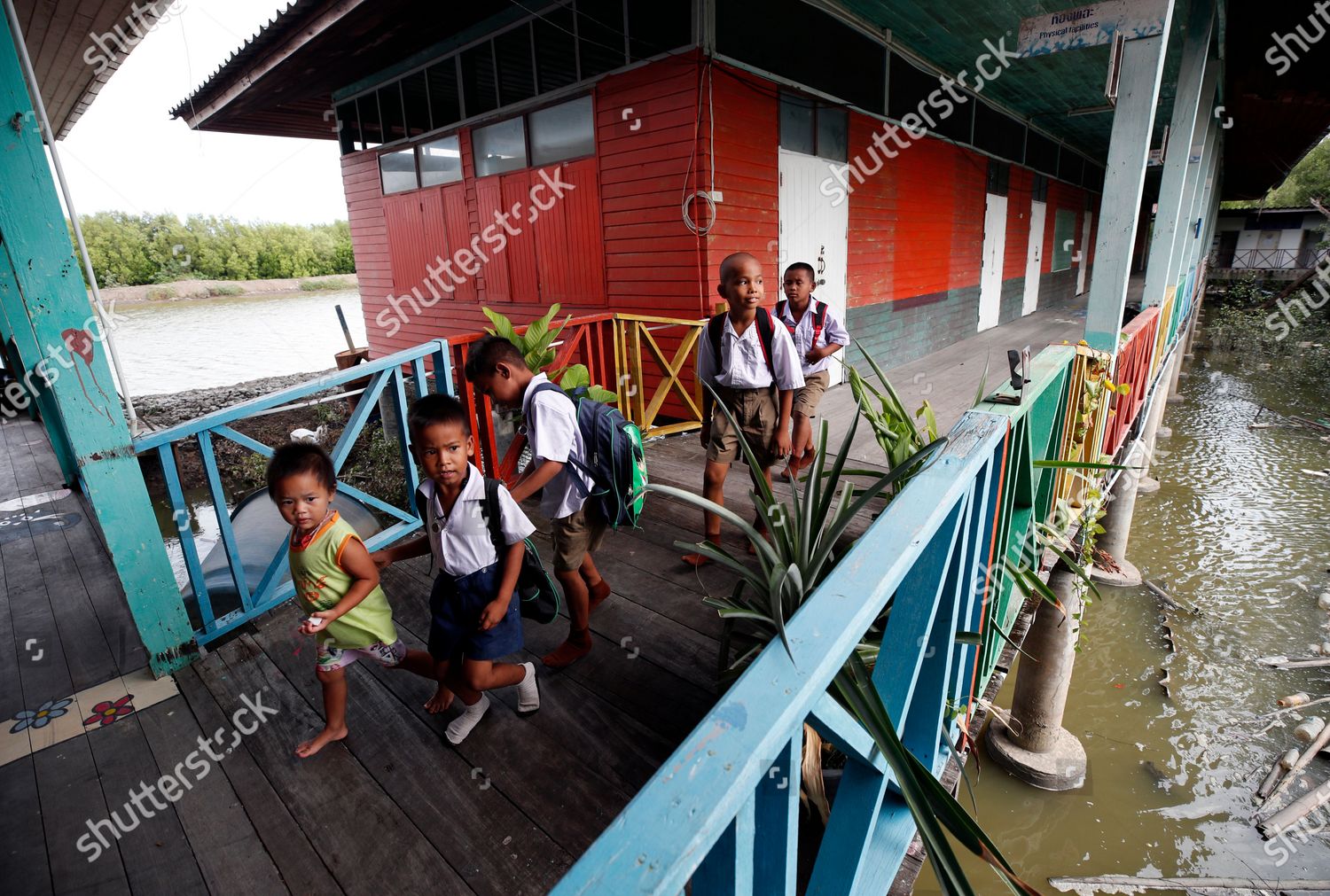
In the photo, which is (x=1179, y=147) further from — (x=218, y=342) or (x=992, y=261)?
(x=218, y=342)

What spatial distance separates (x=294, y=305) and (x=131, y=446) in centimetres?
2485

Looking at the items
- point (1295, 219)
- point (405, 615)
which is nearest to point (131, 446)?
point (405, 615)

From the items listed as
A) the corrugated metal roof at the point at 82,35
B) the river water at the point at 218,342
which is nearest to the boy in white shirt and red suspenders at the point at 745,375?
the corrugated metal roof at the point at 82,35

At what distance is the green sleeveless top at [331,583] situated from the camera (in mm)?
2057

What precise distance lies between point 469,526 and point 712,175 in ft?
14.6

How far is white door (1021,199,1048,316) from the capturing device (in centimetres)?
1348

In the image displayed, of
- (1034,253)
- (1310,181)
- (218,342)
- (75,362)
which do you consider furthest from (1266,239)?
(218,342)

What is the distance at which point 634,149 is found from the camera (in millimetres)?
5969

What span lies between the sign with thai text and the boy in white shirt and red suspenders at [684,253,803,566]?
2.49 meters

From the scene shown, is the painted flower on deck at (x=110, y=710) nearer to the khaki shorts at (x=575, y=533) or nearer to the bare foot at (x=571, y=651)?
the bare foot at (x=571, y=651)

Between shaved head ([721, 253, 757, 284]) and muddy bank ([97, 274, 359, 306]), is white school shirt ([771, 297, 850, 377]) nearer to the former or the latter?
→ shaved head ([721, 253, 757, 284])

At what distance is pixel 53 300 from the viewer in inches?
88.4

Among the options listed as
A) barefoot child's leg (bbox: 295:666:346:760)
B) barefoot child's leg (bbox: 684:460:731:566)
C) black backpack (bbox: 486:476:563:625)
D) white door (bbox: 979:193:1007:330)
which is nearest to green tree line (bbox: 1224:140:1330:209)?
white door (bbox: 979:193:1007:330)

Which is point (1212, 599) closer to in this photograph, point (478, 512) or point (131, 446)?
point (478, 512)
